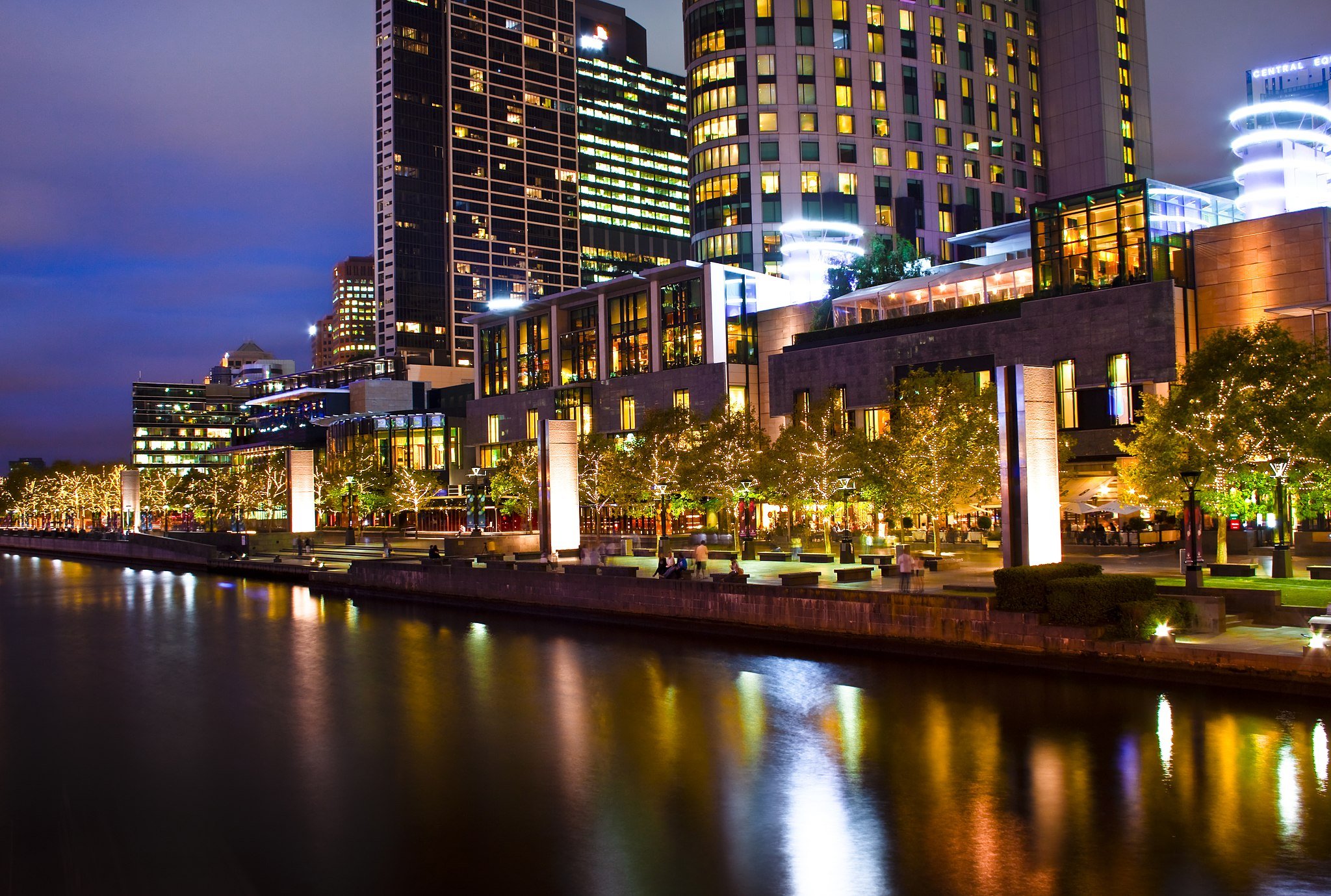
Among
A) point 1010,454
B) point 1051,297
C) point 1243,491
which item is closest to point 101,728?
point 1010,454

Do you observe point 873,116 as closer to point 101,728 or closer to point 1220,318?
point 1220,318

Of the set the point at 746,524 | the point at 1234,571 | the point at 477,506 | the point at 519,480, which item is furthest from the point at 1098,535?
the point at 477,506

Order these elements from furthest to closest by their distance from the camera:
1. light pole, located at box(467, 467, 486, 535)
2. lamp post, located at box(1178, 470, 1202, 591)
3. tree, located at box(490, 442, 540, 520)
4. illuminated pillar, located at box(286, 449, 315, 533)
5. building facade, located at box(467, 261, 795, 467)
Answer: light pole, located at box(467, 467, 486, 535) < building facade, located at box(467, 261, 795, 467) < tree, located at box(490, 442, 540, 520) < illuminated pillar, located at box(286, 449, 315, 533) < lamp post, located at box(1178, 470, 1202, 591)

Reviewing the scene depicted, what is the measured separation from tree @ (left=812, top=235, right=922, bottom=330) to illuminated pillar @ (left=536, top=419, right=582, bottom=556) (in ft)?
139

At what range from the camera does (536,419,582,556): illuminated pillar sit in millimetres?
45062

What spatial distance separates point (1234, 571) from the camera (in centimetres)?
2989

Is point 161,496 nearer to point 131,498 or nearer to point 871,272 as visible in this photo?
point 131,498

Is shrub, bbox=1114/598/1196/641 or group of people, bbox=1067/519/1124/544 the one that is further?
group of people, bbox=1067/519/1124/544

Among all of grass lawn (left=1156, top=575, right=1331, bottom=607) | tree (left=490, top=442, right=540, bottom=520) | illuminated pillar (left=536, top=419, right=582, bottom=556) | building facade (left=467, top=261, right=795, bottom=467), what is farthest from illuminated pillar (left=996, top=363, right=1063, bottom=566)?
building facade (left=467, top=261, right=795, bottom=467)

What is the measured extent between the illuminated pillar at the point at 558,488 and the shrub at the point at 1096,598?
25.6m

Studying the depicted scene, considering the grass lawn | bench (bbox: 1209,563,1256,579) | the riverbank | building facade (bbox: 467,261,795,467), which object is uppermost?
building facade (bbox: 467,261,795,467)

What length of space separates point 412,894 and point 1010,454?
22.3 metres

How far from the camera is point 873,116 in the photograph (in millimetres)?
105250

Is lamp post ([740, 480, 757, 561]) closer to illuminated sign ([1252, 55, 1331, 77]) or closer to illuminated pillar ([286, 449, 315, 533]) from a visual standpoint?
illuminated pillar ([286, 449, 315, 533])
